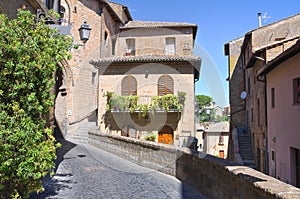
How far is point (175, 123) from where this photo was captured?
18.9m

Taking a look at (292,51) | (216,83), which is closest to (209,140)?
(216,83)

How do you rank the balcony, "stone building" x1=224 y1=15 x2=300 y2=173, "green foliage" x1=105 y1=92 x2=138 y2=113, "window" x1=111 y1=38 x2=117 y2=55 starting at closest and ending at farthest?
1. "stone building" x1=224 y1=15 x2=300 y2=173
2. the balcony
3. "green foliage" x1=105 y1=92 x2=138 y2=113
4. "window" x1=111 y1=38 x2=117 y2=55

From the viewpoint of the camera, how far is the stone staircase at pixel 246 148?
17419mm

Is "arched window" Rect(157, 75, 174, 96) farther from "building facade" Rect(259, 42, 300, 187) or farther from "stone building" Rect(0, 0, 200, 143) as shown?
"building facade" Rect(259, 42, 300, 187)

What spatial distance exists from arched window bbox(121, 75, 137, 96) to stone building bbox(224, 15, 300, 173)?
6.92 m

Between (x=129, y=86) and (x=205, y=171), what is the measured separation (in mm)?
13513

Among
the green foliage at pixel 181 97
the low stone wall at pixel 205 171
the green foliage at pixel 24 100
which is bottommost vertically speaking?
the low stone wall at pixel 205 171

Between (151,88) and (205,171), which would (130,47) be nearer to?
(151,88)

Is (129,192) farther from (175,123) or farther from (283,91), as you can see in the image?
(175,123)

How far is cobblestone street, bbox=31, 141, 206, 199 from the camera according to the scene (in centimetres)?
654

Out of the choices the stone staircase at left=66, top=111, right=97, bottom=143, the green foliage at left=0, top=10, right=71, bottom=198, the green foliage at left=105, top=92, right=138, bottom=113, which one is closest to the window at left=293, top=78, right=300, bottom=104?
the green foliage at left=0, top=10, right=71, bottom=198

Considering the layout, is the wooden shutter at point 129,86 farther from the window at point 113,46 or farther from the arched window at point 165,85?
the window at point 113,46

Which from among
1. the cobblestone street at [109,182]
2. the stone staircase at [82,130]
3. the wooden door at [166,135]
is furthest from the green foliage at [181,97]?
the cobblestone street at [109,182]

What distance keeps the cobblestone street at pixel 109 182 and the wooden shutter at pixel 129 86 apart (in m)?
9.02
